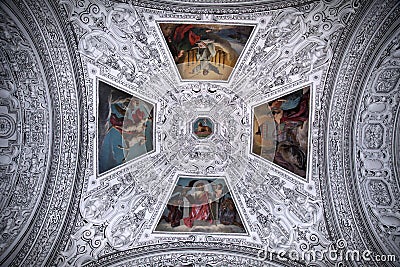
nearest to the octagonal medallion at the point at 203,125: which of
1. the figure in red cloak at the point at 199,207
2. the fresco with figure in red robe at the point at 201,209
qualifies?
the fresco with figure in red robe at the point at 201,209

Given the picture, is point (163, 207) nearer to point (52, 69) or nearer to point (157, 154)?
point (157, 154)

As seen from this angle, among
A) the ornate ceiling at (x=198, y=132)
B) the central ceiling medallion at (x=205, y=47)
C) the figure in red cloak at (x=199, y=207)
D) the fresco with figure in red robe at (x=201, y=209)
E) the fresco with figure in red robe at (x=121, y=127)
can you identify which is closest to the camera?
the ornate ceiling at (x=198, y=132)

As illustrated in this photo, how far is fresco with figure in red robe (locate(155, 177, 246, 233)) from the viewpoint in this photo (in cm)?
1268

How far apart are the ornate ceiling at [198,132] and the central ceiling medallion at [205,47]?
1.7 inches

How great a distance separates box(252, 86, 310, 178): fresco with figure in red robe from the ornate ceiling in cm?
4

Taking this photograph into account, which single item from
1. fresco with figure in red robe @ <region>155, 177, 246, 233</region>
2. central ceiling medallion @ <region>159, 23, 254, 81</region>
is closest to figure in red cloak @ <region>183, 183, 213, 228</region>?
fresco with figure in red robe @ <region>155, 177, 246, 233</region>

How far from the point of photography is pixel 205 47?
11.9 metres

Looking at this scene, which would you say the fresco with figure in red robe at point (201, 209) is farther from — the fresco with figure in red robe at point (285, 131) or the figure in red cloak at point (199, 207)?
the fresco with figure in red robe at point (285, 131)

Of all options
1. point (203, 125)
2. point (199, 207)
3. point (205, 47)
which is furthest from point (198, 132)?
point (205, 47)

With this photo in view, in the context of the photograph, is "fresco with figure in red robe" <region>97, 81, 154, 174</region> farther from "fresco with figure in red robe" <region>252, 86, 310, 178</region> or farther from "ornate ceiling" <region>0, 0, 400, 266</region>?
"fresco with figure in red robe" <region>252, 86, 310, 178</region>

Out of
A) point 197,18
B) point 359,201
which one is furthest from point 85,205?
point 359,201

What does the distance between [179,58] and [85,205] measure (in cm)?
518

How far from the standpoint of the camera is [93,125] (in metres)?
11.8

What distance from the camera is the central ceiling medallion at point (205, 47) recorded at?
11.3 metres
